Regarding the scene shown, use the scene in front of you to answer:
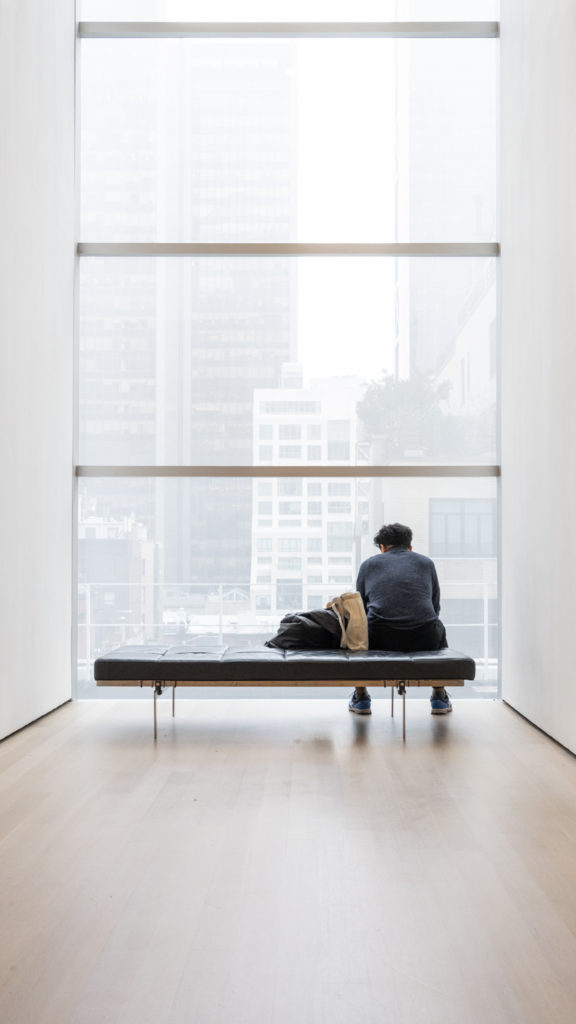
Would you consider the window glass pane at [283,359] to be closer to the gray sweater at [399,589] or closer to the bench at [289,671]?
the gray sweater at [399,589]

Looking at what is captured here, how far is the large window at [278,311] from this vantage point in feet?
20.1

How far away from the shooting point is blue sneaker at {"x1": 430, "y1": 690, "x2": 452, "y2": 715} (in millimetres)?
5379

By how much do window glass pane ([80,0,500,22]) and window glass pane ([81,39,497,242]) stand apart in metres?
0.15

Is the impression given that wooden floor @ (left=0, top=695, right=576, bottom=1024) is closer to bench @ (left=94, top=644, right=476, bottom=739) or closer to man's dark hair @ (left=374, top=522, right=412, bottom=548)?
bench @ (left=94, top=644, right=476, bottom=739)

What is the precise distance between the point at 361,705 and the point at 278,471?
164 centimetres

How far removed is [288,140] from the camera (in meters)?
6.38

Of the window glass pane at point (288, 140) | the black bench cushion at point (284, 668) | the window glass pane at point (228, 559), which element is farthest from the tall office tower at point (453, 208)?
the black bench cushion at point (284, 668)

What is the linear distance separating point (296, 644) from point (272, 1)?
4377 millimetres

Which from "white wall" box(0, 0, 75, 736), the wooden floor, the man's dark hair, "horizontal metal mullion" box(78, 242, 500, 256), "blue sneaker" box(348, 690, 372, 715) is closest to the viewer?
the wooden floor

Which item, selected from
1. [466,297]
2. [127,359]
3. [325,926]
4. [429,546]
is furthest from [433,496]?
[325,926]

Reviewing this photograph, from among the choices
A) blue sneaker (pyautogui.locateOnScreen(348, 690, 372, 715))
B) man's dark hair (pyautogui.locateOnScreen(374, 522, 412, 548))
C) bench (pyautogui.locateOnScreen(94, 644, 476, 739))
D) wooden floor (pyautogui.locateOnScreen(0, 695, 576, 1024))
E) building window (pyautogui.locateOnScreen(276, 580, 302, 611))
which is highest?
man's dark hair (pyautogui.locateOnScreen(374, 522, 412, 548))

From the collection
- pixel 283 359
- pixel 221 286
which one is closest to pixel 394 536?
pixel 283 359

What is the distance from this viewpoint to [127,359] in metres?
6.23

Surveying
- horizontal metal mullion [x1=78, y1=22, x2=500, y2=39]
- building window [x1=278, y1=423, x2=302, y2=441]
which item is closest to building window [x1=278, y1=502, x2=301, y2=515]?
building window [x1=278, y1=423, x2=302, y2=441]
